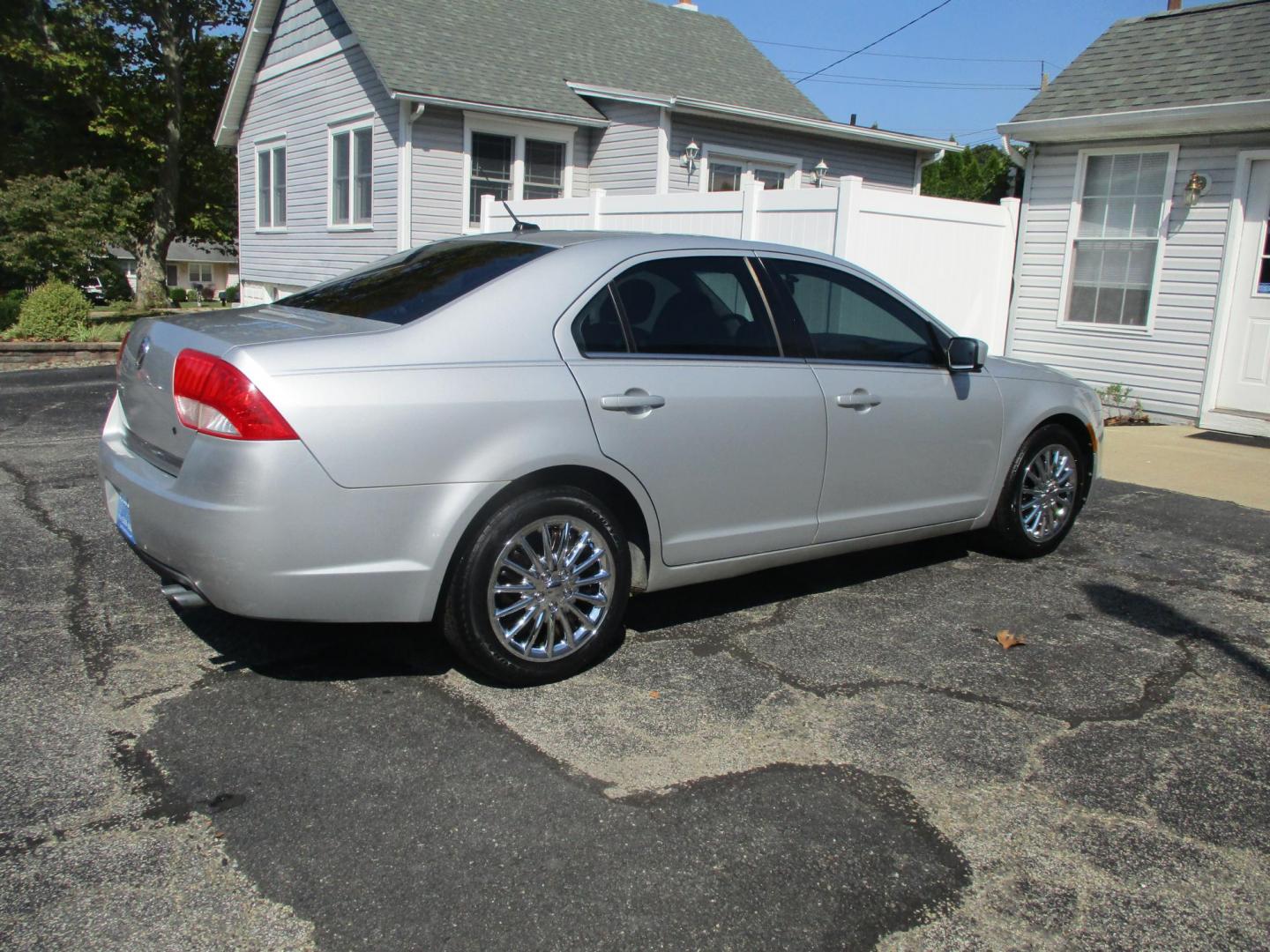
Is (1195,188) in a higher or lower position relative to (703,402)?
higher

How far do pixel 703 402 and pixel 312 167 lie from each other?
1637 cm

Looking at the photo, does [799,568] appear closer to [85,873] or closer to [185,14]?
[85,873]

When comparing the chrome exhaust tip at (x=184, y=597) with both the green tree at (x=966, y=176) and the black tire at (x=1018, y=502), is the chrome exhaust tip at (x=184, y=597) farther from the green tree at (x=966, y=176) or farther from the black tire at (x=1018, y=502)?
the green tree at (x=966, y=176)

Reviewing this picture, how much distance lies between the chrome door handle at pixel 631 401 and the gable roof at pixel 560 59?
482 inches

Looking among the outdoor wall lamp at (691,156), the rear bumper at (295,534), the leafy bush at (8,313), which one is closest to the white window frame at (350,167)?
the outdoor wall lamp at (691,156)

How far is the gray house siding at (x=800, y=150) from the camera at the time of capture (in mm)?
16547

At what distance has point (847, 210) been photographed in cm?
917

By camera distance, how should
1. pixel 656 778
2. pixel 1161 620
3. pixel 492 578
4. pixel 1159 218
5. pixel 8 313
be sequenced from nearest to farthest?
pixel 656 778 < pixel 492 578 < pixel 1161 620 < pixel 1159 218 < pixel 8 313

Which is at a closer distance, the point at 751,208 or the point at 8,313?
the point at 751,208

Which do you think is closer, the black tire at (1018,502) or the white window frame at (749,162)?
the black tire at (1018,502)

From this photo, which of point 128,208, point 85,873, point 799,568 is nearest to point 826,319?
point 799,568

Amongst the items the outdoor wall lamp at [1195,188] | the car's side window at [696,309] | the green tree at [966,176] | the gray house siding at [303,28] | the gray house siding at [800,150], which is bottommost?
the car's side window at [696,309]

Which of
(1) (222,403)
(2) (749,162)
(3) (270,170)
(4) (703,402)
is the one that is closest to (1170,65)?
(2) (749,162)

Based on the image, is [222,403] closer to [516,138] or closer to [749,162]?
[516,138]
